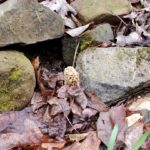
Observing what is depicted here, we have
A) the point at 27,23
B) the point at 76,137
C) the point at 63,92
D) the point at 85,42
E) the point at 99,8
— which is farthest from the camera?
the point at 99,8

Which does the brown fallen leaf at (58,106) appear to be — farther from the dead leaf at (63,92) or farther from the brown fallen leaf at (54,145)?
the brown fallen leaf at (54,145)

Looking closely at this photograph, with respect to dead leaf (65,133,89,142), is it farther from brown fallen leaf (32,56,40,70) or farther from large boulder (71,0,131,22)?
large boulder (71,0,131,22)

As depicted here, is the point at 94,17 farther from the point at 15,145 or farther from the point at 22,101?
the point at 15,145

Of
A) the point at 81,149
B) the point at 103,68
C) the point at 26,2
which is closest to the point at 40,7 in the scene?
the point at 26,2

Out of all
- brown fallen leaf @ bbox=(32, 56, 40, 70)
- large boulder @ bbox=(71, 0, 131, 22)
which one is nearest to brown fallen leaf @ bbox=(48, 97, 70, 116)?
brown fallen leaf @ bbox=(32, 56, 40, 70)

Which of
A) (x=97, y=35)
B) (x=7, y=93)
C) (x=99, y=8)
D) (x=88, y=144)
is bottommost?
(x=88, y=144)

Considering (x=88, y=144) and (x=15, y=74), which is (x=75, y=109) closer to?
(x=88, y=144)

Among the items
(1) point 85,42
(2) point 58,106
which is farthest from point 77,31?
(2) point 58,106
